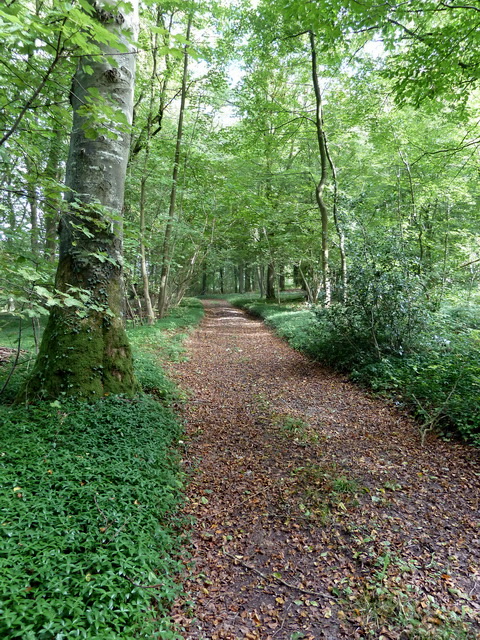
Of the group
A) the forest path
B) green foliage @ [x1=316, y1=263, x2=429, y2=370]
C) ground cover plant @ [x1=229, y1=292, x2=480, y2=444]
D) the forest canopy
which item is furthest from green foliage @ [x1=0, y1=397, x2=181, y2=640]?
green foliage @ [x1=316, y1=263, x2=429, y2=370]

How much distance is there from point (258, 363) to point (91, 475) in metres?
5.82

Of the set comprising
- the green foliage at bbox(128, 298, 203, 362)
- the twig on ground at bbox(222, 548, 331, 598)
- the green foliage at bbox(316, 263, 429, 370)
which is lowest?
the twig on ground at bbox(222, 548, 331, 598)

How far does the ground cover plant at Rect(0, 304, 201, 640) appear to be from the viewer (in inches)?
64.9

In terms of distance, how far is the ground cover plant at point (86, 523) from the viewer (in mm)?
1648

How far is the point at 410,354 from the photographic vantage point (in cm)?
633

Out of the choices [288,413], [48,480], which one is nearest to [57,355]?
[48,480]

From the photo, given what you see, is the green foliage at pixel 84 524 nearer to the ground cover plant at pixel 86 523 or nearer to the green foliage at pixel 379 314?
the ground cover plant at pixel 86 523

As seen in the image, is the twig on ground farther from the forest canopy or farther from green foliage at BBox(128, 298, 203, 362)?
green foliage at BBox(128, 298, 203, 362)

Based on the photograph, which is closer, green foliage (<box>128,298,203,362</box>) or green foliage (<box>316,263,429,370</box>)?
green foliage (<box>316,263,429,370</box>)

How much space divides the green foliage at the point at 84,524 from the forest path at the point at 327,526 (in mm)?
397

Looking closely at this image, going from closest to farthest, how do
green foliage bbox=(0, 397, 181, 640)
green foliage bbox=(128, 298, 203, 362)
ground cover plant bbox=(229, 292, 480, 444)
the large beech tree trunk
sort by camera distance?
green foliage bbox=(0, 397, 181, 640) < the large beech tree trunk < ground cover plant bbox=(229, 292, 480, 444) < green foliage bbox=(128, 298, 203, 362)

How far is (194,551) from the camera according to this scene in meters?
2.66

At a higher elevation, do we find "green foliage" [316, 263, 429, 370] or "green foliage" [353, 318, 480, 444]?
"green foliage" [316, 263, 429, 370]

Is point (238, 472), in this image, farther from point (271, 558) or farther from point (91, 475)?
point (91, 475)
